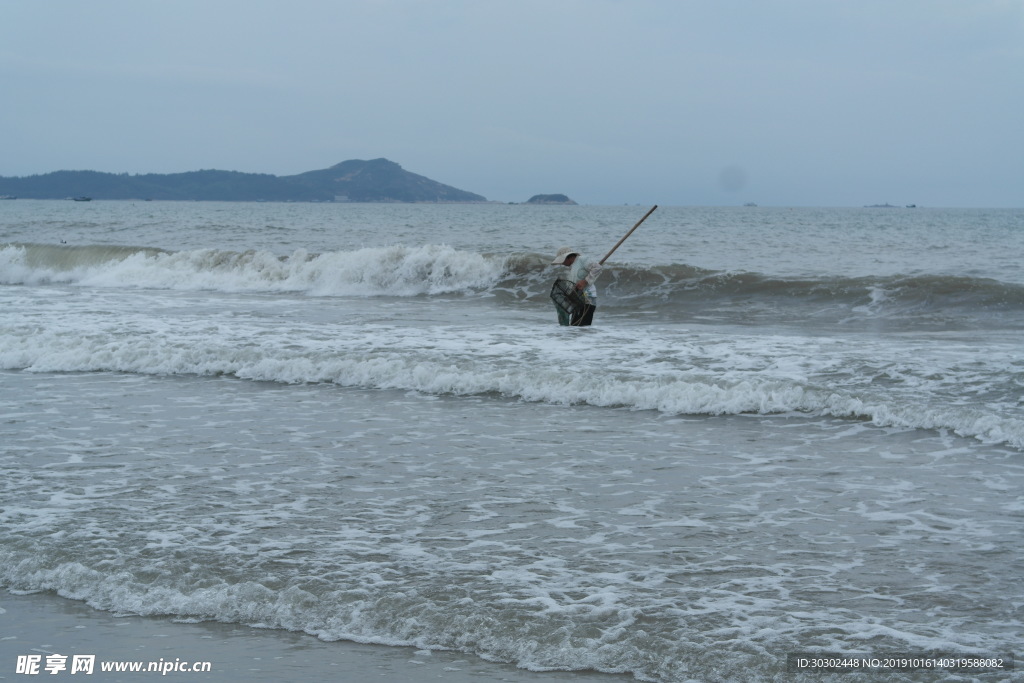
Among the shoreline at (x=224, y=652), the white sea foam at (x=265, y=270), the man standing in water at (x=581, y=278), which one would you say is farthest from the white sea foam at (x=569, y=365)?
the white sea foam at (x=265, y=270)

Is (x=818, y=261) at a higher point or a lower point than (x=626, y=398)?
higher

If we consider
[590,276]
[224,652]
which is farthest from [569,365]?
[224,652]

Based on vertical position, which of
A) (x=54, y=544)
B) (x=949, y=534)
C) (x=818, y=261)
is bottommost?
(x=54, y=544)

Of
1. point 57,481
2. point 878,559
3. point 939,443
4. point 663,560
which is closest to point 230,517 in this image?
point 57,481

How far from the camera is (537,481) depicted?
23.4 ft

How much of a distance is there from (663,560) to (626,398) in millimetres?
4596

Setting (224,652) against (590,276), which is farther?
(590,276)

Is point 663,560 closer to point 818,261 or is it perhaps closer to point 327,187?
point 818,261

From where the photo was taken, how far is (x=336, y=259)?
25656mm

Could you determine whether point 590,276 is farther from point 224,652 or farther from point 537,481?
point 224,652

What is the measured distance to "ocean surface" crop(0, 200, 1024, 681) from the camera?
477cm

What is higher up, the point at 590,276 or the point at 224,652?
the point at 590,276

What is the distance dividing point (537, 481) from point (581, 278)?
27.2 ft

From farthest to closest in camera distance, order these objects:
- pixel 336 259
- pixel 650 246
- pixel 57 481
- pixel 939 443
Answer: pixel 650 246 < pixel 336 259 < pixel 939 443 < pixel 57 481
